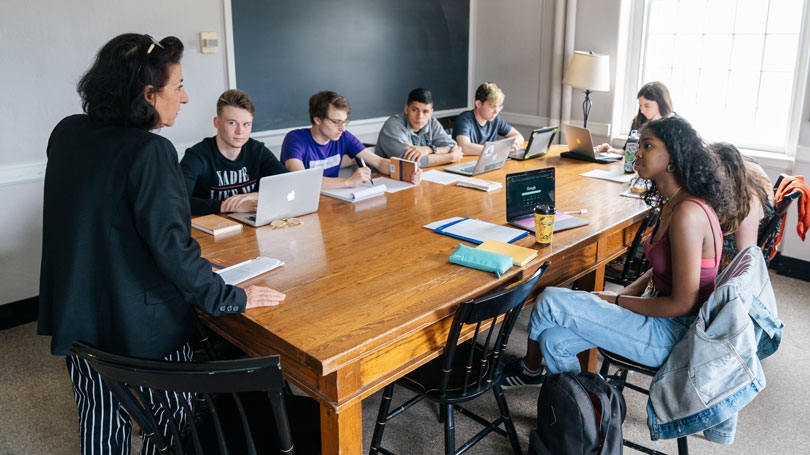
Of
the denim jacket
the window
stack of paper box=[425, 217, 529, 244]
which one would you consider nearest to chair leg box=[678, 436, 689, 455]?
the denim jacket

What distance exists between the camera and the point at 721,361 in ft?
5.90

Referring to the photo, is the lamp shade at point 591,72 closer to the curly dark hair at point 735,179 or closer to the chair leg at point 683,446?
the curly dark hair at point 735,179

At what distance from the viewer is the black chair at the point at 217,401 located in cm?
128

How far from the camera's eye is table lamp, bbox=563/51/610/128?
4.74 metres

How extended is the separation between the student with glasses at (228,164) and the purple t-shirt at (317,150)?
13.1 inches

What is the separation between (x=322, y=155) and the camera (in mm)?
3420

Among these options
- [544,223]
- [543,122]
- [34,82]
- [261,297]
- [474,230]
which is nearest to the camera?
[261,297]

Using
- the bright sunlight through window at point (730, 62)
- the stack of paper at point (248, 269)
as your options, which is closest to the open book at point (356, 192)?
the stack of paper at point (248, 269)

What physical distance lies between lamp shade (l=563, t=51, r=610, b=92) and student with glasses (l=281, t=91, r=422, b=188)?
2.09 metres

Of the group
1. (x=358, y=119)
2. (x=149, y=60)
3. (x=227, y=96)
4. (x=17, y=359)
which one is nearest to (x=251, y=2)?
(x=358, y=119)

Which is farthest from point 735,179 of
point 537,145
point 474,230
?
point 537,145

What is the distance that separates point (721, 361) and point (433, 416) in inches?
46.2

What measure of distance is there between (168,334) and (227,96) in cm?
143

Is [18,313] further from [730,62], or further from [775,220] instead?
[730,62]
